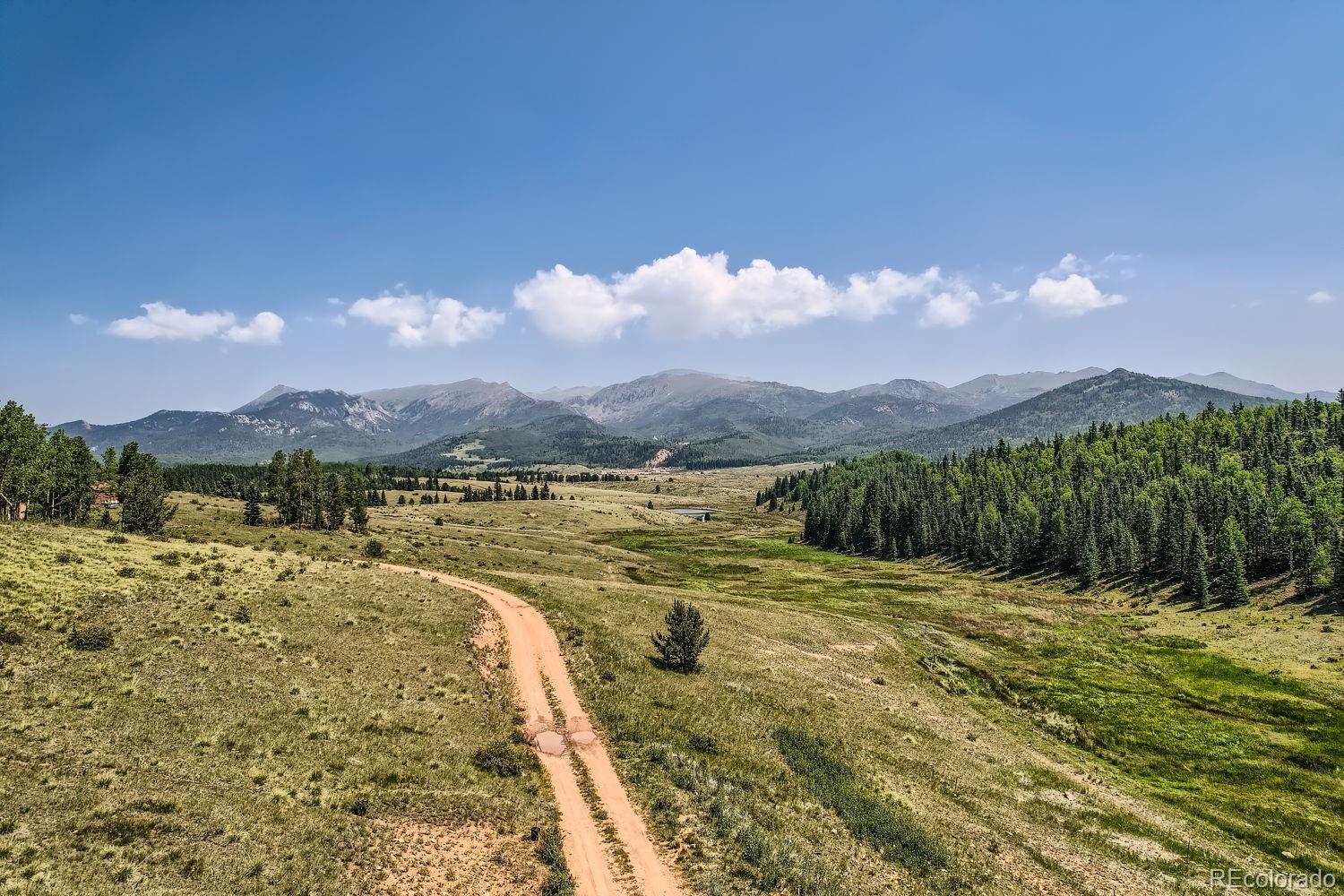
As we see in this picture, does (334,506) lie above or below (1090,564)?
above

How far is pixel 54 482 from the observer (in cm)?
8225

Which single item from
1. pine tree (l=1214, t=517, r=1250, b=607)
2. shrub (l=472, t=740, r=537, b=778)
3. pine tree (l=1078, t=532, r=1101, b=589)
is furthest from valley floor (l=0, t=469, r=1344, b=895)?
pine tree (l=1078, t=532, r=1101, b=589)

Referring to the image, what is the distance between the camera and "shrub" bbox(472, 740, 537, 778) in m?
29.0

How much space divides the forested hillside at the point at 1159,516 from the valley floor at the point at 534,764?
49.8m

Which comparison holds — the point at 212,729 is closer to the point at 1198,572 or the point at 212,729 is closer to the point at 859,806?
the point at 859,806

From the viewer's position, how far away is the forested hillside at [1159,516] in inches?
4412

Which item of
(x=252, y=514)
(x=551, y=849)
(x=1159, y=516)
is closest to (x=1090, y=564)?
(x=1159, y=516)

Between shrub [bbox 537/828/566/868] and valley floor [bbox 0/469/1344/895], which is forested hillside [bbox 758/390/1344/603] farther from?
shrub [bbox 537/828/566/868]

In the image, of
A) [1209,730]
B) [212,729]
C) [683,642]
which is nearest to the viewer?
[212,729]

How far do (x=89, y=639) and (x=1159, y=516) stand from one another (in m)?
178

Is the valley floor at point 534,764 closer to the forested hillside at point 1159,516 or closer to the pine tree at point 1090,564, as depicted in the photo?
the forested hillside at point 1159,516

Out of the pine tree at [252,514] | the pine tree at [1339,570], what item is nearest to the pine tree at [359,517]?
the pine tree at [252,514]

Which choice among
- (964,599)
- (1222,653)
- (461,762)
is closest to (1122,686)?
(1222,653)

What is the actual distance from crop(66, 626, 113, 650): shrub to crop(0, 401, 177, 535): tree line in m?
47.6
